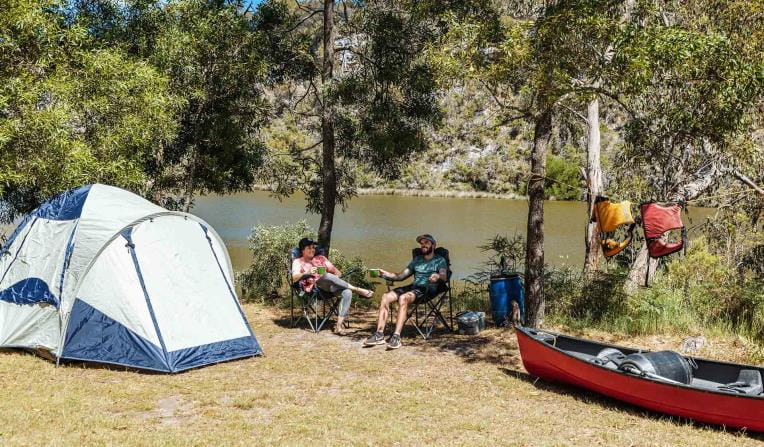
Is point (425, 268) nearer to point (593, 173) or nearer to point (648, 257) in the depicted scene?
point (648, 257)

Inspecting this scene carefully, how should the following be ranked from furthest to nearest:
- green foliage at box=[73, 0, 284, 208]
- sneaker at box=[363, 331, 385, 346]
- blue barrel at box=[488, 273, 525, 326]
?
green foliage at box=[73, 0, 284, 208]
blue barrel at box=[488, 273, 525, 326]
sneaker at box=[363, 331, 385, 346]

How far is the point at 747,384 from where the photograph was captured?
4945 mm

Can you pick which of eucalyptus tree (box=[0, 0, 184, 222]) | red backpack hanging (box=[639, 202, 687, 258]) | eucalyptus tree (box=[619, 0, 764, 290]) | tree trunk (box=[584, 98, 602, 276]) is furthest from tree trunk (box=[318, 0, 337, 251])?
red backpack hanging (box=[639, 202, 687, 258])

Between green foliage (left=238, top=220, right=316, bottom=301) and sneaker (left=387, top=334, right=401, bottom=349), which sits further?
green foliage (left=238, top=220, right=316, bottom=301)

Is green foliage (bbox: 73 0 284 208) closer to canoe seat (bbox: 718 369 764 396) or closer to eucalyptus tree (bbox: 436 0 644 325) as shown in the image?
eucalyptus tree (bbox: 436 0 644 325)

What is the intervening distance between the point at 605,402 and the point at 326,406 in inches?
85.0

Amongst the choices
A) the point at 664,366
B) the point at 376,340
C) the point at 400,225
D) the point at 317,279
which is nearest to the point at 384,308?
the point at 376,340

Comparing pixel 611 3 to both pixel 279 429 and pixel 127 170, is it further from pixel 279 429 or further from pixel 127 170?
pixel 127 170

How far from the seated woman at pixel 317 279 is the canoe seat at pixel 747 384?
12.8ft

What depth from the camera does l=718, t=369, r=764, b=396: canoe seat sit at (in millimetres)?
4828

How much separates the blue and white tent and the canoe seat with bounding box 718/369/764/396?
13.5 ft

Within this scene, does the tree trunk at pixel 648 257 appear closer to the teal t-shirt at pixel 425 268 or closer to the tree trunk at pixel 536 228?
the tree trunk at pixel 536 228

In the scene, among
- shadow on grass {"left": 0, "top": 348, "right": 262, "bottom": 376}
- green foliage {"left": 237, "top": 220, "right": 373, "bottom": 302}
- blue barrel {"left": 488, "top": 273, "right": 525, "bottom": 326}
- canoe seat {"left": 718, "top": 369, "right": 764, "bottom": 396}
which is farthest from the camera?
green foliage {"left": 237, "top": 220, "right": 373, "bottom": 302}

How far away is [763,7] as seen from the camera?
7086mm
